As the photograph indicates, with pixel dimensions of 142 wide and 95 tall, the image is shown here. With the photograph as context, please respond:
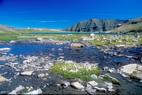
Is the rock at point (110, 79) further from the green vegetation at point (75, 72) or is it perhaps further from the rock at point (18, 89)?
the rock at point (18, 89)

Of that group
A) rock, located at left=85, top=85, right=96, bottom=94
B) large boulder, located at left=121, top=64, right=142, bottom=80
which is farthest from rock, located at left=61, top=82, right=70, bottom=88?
large boulder, located at left=121, top=64, right=142, bottom=80

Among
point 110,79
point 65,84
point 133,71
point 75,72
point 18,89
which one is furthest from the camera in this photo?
point 133,71

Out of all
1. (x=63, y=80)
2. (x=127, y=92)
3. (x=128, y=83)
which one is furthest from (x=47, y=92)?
(x=128, y=83)

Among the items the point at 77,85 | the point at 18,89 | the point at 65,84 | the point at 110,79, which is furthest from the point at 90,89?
the point at 18,89

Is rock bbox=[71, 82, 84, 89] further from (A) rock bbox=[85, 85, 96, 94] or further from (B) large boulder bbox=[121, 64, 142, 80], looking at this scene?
(B) large boulder bbox=[121, 64, 142, 80]

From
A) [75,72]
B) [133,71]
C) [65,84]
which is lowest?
[65,84]

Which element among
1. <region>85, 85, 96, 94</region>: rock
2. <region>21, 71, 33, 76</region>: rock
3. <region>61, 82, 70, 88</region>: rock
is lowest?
<region>85, 85, 96, 94</region>: rock

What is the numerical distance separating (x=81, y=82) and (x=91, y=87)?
5.04 feet

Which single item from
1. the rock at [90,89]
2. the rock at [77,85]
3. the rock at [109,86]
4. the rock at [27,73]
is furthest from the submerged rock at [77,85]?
the rock at [27,73]

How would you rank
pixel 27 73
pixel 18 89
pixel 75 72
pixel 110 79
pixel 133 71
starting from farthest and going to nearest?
pixel 133 71 → pixel 75 72 → pixel 27 73 → pixel 110 79 → pixel 18 89

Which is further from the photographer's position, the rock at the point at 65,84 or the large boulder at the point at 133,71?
the large boulder at the point at 133,71

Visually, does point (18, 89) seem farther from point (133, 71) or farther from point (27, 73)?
point (133, 71)

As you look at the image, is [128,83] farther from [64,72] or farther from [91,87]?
[64,72]

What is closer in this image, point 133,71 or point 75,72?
point 75,72
